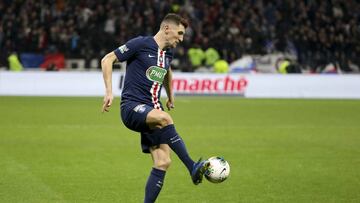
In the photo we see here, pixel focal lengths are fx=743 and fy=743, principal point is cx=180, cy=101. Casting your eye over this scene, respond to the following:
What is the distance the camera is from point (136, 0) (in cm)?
3147

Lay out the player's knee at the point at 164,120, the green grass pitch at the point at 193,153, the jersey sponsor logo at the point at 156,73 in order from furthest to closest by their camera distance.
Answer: the green grass pitch at the point at 193,153, the jersey sponsor logo at the point at 156,73, the player's knee at the point at 164,120

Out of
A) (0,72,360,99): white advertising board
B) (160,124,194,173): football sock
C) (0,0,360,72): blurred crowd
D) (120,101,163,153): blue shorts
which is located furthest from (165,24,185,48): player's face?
(0,0,360,72): blurred crowd

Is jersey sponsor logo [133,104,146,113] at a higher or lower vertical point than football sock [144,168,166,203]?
higher

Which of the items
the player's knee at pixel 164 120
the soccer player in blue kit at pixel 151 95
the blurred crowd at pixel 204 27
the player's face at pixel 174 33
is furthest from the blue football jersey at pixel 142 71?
the blurred crowd at pixel 204 27

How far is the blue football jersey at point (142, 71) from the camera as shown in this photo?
712cm

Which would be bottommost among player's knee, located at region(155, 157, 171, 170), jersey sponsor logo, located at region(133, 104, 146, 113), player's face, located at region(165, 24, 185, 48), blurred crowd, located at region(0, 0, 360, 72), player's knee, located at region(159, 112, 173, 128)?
blurred crowd, located at region(0, 0, 360, 72)

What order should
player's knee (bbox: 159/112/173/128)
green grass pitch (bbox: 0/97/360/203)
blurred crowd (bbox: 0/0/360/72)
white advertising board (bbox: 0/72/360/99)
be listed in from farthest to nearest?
blurred crowd (bbox: 0/0/360/72) < white advertising board (bbox: 0/72/360/99) < green grass pitch (bbox: 0/97/360/203) < player's knee (bbox: 159/112/173/128)

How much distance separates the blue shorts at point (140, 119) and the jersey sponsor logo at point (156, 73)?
11.9 inches

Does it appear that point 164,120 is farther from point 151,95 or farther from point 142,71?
point 142,71

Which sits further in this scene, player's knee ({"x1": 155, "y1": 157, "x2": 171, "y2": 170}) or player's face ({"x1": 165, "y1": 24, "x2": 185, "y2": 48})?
player's face ({"x1": 165, "y1": 24, "x2": 185, "y2": 48})

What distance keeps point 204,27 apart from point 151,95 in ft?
79.6

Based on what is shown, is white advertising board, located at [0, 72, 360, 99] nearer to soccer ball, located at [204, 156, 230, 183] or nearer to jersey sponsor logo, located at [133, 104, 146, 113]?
jersey sponsor logo, located at [133, 104, 146, 113]

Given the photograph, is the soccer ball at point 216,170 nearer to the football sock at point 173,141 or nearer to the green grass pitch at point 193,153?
the football sock at point 173,141

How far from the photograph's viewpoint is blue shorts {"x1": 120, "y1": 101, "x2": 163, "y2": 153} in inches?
274
